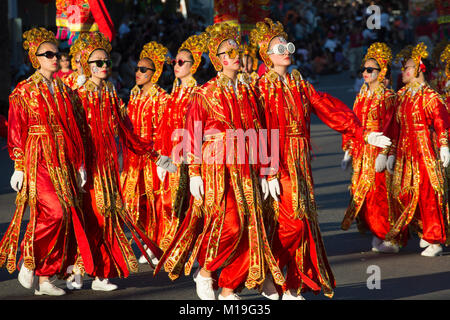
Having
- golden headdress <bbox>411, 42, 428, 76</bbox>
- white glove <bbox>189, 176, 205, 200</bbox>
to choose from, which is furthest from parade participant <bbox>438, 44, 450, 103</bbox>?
white glove <bbox>189, 176, 205, 200</bbox>

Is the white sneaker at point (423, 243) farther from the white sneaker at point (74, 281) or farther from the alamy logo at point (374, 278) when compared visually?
the white sneaker at point (74, 281)

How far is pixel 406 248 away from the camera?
879 centimetres

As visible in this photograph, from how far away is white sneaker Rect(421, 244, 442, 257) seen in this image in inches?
330

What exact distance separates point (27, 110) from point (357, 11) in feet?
105

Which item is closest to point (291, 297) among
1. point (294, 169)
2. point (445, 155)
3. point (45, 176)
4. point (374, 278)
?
point (294, 169)

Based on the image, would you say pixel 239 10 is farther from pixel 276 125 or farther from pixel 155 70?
pixel 276 125

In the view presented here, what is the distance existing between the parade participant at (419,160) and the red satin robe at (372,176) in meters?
0.11

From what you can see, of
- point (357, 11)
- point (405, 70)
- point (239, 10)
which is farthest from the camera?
point (357, 11)

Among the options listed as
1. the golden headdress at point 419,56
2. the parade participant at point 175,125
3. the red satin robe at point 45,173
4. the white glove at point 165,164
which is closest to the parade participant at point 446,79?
the golden headdress at point 419,56

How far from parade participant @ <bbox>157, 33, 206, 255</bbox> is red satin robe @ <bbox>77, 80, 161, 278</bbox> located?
82cm

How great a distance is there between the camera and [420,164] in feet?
27.9

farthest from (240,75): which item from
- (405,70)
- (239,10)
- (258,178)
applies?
(239,10)

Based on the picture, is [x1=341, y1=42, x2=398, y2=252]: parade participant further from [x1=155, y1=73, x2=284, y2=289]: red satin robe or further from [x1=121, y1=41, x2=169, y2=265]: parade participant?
[x1=155, y1=73, x2=284, y2=289]: red satin robe

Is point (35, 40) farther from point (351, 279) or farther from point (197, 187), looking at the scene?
point (351, 279)
